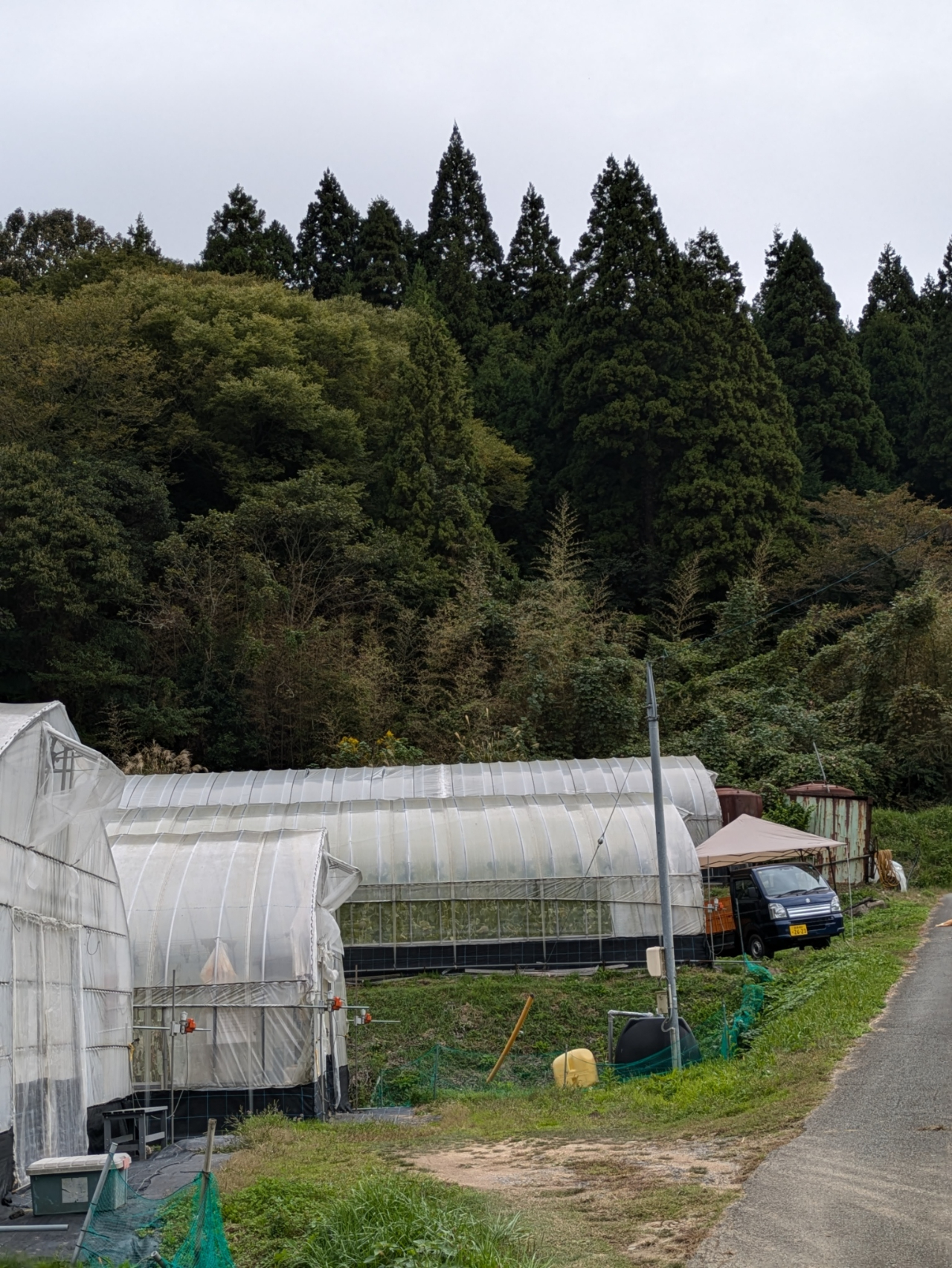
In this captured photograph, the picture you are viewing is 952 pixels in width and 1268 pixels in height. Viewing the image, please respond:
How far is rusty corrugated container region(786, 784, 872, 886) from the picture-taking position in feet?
85.9

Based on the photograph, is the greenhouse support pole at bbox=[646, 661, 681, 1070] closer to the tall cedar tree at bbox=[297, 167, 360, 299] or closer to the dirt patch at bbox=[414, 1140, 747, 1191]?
the dirt patch at bbox=[414, 1140, 747, 1191]

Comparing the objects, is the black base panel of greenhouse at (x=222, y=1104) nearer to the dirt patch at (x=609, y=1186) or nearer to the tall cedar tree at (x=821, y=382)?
the dirt patch at (x=609, y=1186)

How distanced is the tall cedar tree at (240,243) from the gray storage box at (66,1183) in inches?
1843

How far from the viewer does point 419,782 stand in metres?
28.9

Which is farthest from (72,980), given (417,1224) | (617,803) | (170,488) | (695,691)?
(170,488)

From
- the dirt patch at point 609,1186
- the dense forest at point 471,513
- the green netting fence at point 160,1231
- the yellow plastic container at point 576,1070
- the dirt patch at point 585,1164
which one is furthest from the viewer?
the dense forest at point 471,513

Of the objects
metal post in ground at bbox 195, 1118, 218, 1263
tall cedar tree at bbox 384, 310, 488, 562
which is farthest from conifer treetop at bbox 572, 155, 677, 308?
metal post in ground at bbox 195, 1118, 218, 1263

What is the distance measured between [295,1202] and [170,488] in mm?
36278

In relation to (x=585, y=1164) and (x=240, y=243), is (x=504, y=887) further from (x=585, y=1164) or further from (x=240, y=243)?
(x=240, y=243)

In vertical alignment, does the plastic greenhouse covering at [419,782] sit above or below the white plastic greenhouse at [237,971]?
above

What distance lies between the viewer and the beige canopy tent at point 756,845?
22516 millimetres

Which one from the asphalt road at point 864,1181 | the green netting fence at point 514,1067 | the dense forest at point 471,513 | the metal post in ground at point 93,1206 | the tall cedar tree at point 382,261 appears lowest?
the green netting fence at point 514,1067

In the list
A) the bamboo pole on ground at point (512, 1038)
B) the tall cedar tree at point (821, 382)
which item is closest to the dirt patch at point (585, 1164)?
the bamboo pole on ground at point (512, 1038)

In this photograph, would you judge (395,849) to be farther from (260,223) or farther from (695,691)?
(260,223)
